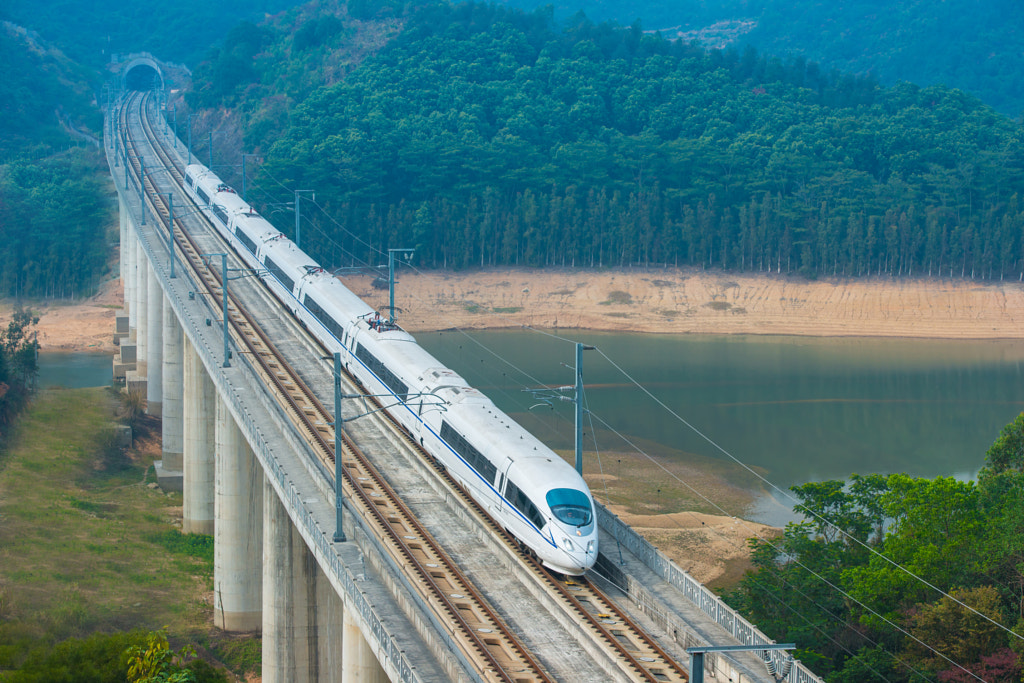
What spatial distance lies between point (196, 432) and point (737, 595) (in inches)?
1281

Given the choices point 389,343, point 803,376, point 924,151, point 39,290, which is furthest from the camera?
point 924,151

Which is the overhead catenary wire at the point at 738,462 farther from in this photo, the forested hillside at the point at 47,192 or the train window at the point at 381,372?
the forested hillside at the point at 47,192

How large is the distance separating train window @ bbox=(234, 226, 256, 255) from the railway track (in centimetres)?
2597

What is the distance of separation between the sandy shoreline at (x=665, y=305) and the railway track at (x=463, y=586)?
6616cm

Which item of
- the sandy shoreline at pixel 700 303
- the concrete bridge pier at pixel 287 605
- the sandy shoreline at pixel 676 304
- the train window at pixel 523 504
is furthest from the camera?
the sandy shoreline at pixel 700 303

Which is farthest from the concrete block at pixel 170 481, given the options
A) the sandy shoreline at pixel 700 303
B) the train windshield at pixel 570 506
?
the sandy shoreline at pixel 700 303

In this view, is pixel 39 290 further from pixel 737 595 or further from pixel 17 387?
pixel 737 595

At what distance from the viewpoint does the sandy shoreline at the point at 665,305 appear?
114938 mm

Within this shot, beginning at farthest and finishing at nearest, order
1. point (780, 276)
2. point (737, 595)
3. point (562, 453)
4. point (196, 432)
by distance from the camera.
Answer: point (780, 276), point (562, 453), point (196, 432), point (737, 595)

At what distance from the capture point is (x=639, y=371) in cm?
9881

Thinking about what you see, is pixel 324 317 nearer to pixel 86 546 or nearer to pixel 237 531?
pixel 237 531

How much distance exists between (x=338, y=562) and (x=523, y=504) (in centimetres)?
577

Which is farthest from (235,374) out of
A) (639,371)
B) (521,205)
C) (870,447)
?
(521,205)

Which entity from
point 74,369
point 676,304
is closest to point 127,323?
point 74,369
